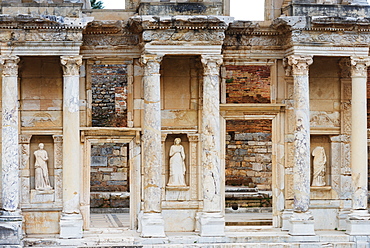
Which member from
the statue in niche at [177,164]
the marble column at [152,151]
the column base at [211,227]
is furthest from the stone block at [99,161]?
the column base at [211,227]

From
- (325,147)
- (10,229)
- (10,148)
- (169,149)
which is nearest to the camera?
(10,229)

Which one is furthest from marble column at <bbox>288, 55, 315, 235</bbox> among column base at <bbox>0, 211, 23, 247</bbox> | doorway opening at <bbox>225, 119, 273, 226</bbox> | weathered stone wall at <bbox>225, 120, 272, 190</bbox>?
weathered stone wall at <bbox>225, 120, 272, 190</bbox>

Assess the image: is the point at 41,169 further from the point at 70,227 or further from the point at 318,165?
the point at 318,165

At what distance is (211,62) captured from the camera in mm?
22594

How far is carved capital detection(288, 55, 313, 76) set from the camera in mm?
22812

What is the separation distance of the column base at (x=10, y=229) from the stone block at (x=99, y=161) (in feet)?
26.1

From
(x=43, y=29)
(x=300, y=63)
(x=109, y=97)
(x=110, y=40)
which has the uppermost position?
(x=43, y=29)

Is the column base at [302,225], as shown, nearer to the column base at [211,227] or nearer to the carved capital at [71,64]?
the column base at [211,227]

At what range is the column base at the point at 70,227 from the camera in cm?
2231

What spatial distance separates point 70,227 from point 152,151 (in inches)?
107

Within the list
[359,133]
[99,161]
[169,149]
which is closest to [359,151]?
[359,133]

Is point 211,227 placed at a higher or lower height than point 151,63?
lower

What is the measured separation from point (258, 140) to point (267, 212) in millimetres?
3692

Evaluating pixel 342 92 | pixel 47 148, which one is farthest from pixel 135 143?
pixel 342 92
